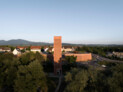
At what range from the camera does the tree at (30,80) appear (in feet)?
45.3

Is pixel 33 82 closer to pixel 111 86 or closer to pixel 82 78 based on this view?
pixel 82 78

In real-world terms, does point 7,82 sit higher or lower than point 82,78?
lower

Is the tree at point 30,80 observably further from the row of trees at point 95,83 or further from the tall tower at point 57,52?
the tall tower at point 57,52

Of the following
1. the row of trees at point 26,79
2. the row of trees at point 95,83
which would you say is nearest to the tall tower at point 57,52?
the row of trees at point 26,79

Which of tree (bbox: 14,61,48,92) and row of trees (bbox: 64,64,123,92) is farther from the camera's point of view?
tree (bbox: 14,61,48,92)

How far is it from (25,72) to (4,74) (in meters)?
5.37

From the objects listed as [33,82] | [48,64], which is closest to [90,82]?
[33,82]

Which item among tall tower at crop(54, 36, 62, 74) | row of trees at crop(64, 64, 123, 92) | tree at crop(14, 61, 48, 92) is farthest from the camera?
tall tower at crop(54, 36, 62, 74)

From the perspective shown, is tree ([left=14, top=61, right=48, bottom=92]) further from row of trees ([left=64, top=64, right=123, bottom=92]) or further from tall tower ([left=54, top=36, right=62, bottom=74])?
tall tower ([left=54, top=36, right=62, bottom=74])

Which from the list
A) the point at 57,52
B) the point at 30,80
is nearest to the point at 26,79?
the point at 30,80

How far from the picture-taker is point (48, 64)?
2997 centimetres

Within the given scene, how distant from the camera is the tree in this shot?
13.8m

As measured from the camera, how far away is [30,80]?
14438 millimetres

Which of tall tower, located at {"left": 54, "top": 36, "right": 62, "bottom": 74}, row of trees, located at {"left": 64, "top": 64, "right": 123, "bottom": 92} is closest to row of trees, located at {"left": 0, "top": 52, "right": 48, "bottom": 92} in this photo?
row of trees, located at {"left": 64, "top": 64, "right": 123, "bottom": 92}
